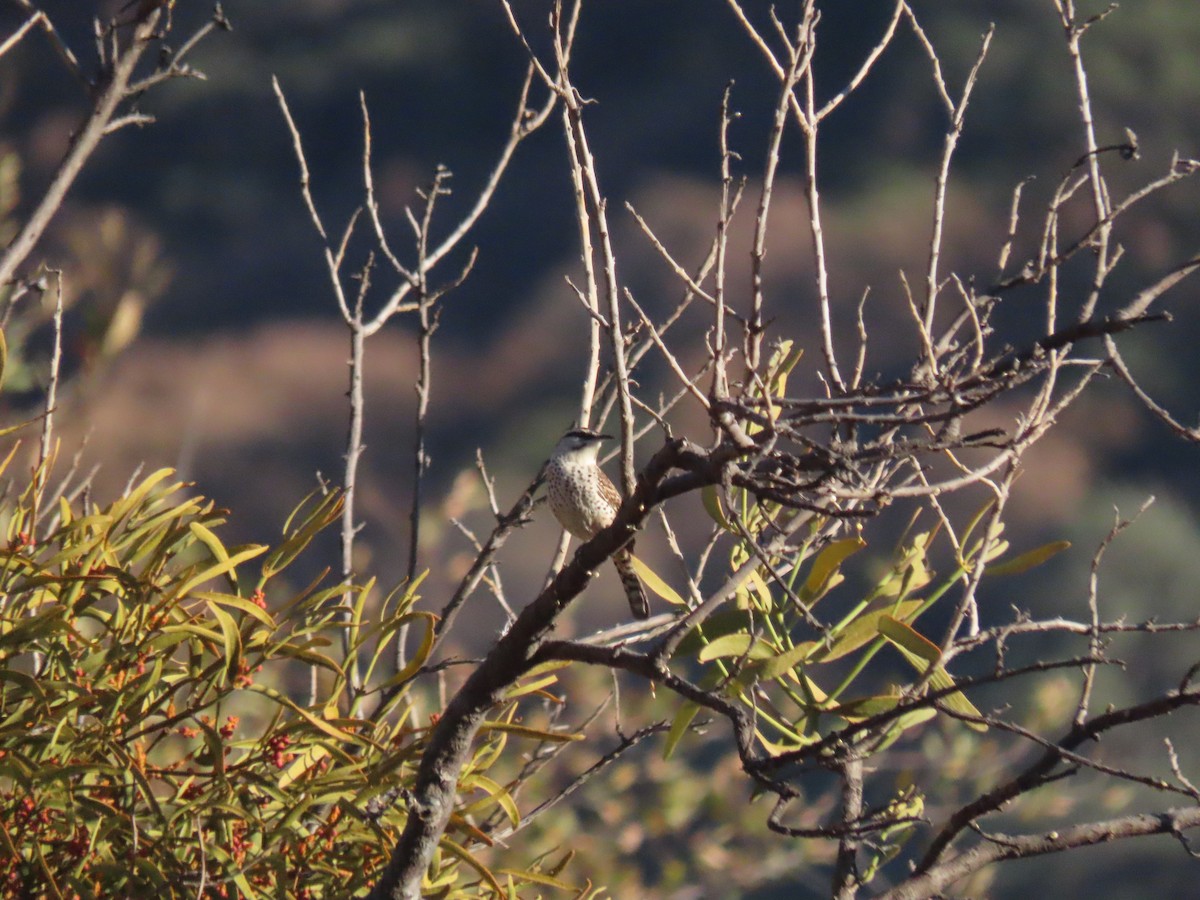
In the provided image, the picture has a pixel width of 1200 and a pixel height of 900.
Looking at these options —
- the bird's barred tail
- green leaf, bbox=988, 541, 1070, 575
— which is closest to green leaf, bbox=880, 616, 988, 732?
green leaf, bbox=988, 541, 1070, 575

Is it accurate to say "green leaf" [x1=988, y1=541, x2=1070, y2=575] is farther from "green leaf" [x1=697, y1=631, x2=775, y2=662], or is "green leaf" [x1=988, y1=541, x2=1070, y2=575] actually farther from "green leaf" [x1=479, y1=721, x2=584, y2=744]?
"green leaf" [x1=479, y1=721, x2=584, y2=744]

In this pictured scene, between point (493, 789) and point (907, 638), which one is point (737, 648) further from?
point (493, 789)

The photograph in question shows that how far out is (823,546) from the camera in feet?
4.94

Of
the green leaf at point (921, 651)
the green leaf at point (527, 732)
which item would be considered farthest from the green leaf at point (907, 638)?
the green leaf at point (527, 732)

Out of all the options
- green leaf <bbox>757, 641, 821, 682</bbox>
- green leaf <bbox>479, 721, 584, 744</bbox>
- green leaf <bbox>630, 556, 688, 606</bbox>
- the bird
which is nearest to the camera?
green leaf <bbox>479, 721, 584, 744</bbox>

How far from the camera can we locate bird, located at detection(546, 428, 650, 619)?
2932mm

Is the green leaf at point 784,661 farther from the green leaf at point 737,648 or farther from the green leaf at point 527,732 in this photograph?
the green leaf at point 527,732

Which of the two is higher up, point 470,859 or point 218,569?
point 218,569

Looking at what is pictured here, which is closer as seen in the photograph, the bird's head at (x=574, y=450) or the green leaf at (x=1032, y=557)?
the green leaf at (x=1032, y=557)

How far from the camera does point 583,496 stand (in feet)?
9.97

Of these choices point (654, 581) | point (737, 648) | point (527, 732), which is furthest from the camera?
point (654, 581)

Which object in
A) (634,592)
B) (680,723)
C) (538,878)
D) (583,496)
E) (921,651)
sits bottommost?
(634,592)

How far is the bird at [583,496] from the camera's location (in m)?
2.93

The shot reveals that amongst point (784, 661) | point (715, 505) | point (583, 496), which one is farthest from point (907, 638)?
point (583, 496)
